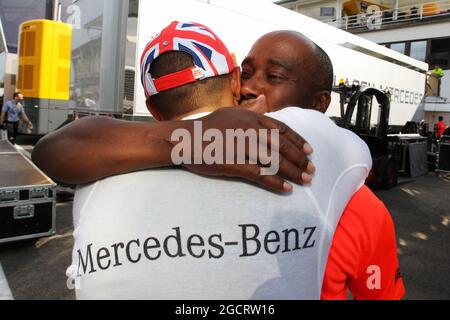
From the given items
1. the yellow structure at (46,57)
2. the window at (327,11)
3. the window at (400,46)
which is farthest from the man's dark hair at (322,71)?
the window at (327,11)

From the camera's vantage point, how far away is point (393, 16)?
25250 millimetres

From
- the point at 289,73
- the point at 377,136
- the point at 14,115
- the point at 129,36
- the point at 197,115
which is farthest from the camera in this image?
the point at 14,115

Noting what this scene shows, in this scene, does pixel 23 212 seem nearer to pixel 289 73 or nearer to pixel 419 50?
pixel 289 73

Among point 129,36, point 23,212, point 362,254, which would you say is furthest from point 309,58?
point 129,36

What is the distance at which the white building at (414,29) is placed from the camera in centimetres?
2227

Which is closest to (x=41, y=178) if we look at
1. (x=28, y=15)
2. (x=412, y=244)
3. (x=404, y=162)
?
(x=412, y=244)

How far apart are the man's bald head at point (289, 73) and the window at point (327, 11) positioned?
3013 cm

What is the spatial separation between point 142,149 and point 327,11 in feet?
101

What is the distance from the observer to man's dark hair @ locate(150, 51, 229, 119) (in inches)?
37.1

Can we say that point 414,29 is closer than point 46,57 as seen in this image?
No

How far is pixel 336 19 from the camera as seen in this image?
28.0 meters

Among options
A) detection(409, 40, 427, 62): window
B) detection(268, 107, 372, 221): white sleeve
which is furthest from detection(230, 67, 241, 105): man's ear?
detection(409, 40, 427, 62): window

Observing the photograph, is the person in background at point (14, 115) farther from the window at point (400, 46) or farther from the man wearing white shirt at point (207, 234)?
the window at point (400, 46)

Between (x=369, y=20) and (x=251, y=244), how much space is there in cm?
2771
